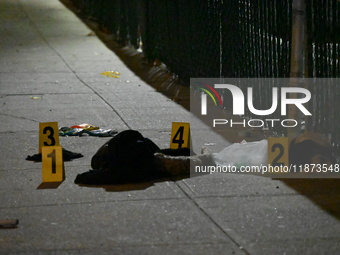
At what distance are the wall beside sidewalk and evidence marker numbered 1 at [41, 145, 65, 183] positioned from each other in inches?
95.4

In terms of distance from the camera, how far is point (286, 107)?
904 centimetres

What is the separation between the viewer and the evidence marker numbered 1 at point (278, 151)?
771cm

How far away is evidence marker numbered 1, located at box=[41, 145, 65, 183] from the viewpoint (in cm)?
751

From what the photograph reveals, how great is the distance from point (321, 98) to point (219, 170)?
124 centimetres

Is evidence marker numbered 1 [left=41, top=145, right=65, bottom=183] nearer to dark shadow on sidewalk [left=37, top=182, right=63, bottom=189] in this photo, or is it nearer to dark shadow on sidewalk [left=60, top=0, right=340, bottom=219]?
dark shadow on sidewalk [left=37, top=182, right=63, bottom=189]

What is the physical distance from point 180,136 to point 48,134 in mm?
1214

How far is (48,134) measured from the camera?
8430 millimetres

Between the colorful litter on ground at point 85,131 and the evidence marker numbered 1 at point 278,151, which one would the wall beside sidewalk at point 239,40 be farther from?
the colorful litter on ground at point 85,131

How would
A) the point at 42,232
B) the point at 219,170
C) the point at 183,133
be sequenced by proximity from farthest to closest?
1. the point at 183,133
2. the point at 219,170
3. the point at 42,232

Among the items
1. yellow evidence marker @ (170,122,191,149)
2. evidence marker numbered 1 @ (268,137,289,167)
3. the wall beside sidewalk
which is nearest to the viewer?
evidence marker numbered 1 @ (268,137,289,167)

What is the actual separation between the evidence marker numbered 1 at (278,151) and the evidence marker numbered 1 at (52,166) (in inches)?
69.0

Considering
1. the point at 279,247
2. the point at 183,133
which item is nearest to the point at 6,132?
the point at 183,133

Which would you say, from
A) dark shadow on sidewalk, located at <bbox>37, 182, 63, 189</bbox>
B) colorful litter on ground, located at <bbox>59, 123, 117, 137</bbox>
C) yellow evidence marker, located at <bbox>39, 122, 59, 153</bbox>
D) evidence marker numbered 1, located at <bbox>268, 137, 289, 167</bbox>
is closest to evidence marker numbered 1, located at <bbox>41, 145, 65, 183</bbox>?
dark shadow on sidewalk, located at <bbox>37, 182, 63, 189</bbox>

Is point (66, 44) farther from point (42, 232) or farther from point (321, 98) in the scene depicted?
point (42, 232)
